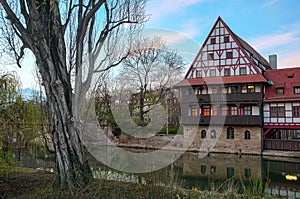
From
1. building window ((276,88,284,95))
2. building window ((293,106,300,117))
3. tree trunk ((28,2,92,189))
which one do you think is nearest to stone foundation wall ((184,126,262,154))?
building window ((293,106,300,117))

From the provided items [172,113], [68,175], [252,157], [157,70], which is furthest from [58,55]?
[172,113]

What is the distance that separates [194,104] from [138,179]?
52.8 feet

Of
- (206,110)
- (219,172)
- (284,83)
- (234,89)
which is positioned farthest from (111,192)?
(284,83)

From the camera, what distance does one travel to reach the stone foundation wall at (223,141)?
57.8 ft

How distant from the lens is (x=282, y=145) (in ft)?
55.1

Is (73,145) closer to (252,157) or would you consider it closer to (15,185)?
(15,185)

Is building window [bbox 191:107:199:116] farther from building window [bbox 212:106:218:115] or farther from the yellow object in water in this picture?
the yellow object in water

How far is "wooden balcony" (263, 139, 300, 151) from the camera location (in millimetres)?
16359

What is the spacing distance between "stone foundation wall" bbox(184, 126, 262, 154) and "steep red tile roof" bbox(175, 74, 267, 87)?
2779mm

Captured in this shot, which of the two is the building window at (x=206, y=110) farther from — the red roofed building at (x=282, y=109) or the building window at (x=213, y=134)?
the red roofed building at (x=282, y=109)

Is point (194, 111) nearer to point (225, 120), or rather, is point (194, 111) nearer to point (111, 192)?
point (225, 120)

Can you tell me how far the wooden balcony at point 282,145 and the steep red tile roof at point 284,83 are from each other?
2.44m

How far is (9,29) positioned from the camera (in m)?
5.52

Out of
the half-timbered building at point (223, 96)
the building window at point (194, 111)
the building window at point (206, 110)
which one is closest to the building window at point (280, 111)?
the half-timbered building at point (223, 96)
